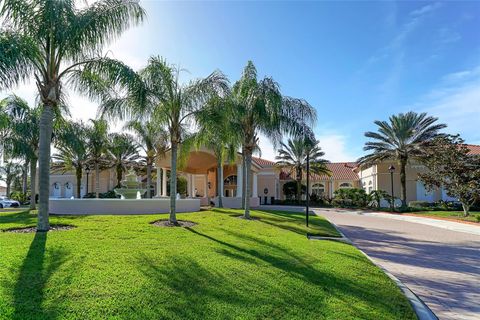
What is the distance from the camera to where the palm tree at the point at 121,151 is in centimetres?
3169

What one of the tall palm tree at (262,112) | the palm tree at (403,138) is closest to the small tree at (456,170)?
the palm tree at (403,138)

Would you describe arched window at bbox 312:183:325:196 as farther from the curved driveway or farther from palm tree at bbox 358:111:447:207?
the curved driveway

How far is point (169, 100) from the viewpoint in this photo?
1284 centimetres

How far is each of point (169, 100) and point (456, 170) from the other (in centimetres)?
2211

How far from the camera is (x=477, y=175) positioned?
910 inches

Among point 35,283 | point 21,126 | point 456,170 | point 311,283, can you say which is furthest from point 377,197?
point 35,283

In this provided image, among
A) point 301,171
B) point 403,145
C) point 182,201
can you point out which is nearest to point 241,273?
point 182,201

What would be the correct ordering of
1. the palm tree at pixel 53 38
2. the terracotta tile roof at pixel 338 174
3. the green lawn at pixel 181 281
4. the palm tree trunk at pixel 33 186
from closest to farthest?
the green lawn at pixel 181 281, the palm tree at pixel 53 38, the palm tree trunk at pixel 33 186, the terracotta tile roof at pixel 338 174

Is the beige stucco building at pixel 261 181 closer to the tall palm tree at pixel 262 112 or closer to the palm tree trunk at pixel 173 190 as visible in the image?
the tall palm tree at pixel 262 112

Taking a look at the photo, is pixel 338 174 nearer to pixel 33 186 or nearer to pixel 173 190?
pixel 33 186

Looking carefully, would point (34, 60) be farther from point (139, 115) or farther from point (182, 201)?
point (182, 201)

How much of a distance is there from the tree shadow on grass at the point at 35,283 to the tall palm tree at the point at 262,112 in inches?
386

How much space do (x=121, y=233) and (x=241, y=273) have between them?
493 cm

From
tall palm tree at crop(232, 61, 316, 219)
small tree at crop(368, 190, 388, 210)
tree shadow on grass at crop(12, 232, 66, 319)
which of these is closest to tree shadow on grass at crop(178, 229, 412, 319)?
tree shadow on grass at crop(12, 232, 66, 319)
